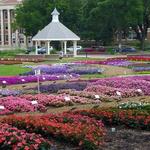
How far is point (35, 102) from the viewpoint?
16.4 m

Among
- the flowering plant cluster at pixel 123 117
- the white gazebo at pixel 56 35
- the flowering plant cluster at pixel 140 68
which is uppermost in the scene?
the white gazebo at pixel 56 35

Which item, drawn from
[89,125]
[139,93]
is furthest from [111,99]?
[89,125]

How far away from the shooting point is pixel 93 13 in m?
73.5

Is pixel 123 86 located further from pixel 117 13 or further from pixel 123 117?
pixel 117 13

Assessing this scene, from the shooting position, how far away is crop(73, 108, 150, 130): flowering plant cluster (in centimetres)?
1213

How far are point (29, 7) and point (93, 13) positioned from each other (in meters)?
12.4

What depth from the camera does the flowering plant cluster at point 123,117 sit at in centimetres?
1213

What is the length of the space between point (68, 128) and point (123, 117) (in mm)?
2376

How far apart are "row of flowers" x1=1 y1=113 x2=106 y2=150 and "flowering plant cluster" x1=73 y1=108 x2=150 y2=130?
679 mm

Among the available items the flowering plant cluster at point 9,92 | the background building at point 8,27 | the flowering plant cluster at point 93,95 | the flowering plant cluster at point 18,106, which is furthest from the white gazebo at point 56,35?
the background building at point 8,27

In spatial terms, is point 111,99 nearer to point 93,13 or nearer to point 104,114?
point 104,114

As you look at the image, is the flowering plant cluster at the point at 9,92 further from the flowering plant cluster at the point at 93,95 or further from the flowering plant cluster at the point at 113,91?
the flowering plant cluster at the point at 113,91

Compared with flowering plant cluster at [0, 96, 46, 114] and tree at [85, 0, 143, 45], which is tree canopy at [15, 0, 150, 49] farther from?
flowering plant cluster at [0, 96, 46, 114]

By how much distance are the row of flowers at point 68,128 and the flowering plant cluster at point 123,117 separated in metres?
0.68
